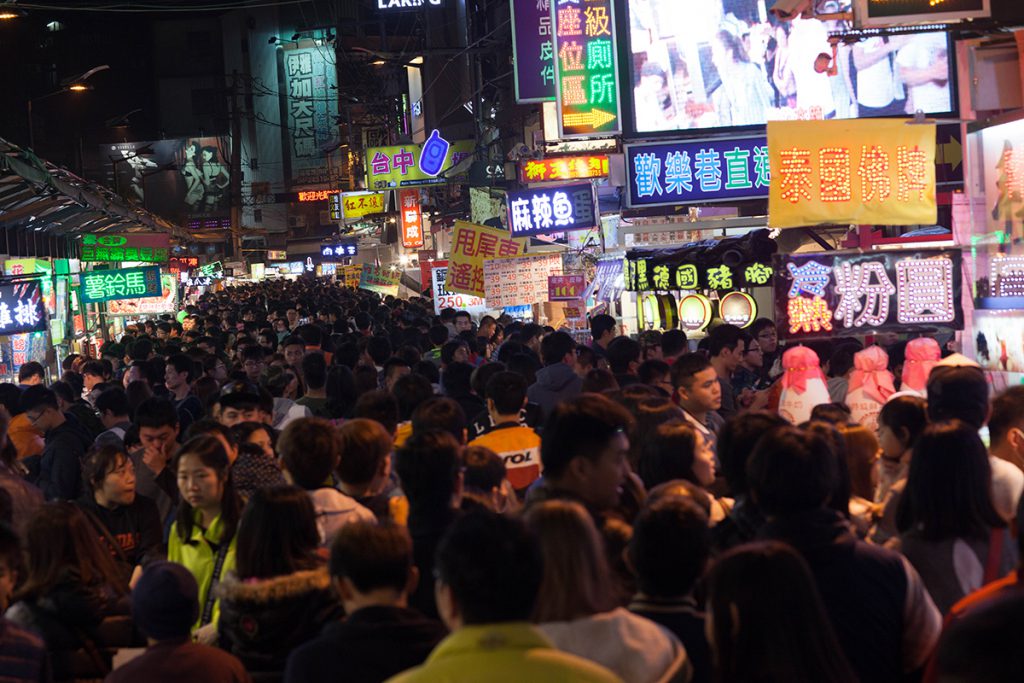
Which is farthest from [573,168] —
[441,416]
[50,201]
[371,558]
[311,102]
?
[311,102]

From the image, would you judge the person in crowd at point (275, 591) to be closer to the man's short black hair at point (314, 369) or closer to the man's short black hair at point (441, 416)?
the man's short black hair at point (441, 416)

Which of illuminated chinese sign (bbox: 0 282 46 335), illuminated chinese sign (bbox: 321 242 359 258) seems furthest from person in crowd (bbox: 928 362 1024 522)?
illuminated chinese sign (bbox: 321 242 359 258)

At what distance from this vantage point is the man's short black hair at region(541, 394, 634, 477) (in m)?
5.15

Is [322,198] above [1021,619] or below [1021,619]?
above

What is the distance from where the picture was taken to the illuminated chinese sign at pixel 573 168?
64.6ft

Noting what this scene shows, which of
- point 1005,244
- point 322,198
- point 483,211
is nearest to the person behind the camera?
point 1005,244

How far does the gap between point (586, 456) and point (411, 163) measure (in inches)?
1336

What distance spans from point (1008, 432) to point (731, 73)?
937 cm

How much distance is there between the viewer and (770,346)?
13.5 metres

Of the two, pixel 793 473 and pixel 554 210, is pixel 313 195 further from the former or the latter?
pixel 793 473

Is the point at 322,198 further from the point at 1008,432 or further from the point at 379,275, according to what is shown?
the point at 1008,432

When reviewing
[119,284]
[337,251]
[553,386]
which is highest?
[337,251]

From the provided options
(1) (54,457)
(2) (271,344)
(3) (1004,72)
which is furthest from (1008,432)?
(2) (271,344)

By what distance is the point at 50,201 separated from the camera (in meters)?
20.3
